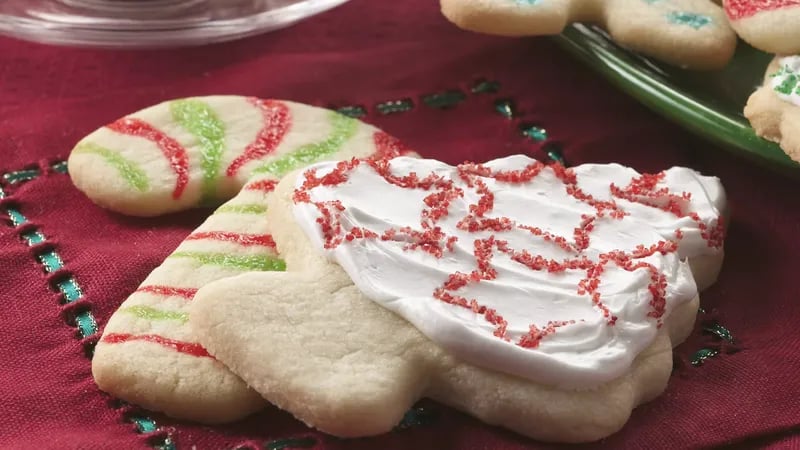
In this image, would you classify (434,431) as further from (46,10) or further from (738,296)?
(46,10)

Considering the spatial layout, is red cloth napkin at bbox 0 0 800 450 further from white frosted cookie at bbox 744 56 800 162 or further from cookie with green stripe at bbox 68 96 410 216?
white frosted cookie at bbox 744 56 800 162

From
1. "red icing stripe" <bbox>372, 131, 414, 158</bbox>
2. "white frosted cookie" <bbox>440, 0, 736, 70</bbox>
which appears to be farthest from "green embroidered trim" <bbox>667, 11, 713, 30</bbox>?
"red icing stripe" <bbox>372, 131, 414, 158</bbox>

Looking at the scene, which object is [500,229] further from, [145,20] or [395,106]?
[145,20]

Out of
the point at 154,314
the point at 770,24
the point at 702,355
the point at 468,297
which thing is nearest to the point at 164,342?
the point at 154,314

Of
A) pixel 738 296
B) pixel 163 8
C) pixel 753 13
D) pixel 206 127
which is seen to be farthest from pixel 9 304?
pixel 753 13

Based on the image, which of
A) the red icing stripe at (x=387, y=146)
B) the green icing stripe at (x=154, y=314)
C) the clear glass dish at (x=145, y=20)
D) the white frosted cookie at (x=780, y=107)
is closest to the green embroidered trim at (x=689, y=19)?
the white frosted cookie at (x=780, y=107)

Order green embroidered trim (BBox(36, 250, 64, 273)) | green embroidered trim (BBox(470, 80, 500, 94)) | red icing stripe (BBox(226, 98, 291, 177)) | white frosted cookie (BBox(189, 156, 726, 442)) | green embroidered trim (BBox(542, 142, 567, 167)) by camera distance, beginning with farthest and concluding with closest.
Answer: green embroidered trim (BBox(470, 80, 500, 94)) < green embroidered trim (BBox(542, 142, 567, 167)) < red icing stripe (BBox(226, 98, 291, 177)) < green embroidered trim (BBox(36, 250, 64, 273)) < white frosted cookie (BBox(189, 156, 726, 442))

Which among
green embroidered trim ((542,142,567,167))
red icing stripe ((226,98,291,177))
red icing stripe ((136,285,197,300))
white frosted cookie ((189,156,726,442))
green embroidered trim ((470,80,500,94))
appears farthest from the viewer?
green embroidered trim ((470,80,500,94))
